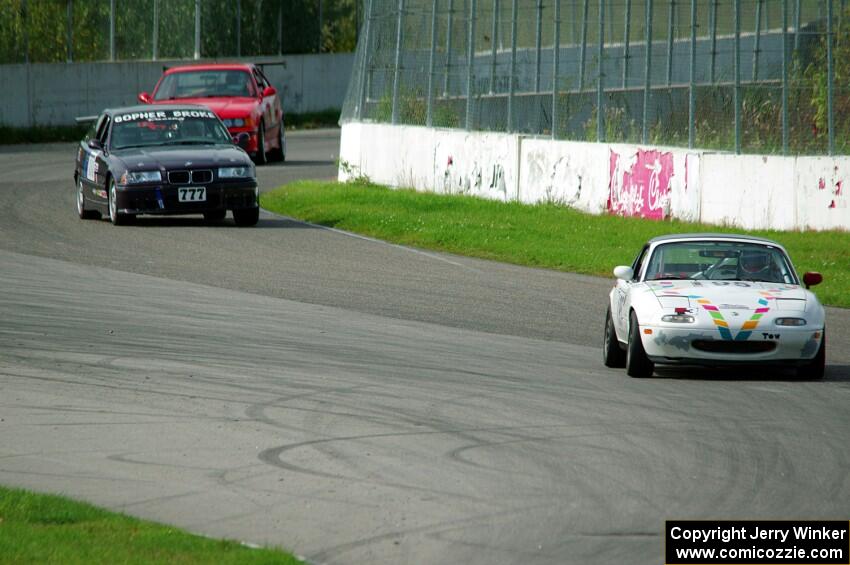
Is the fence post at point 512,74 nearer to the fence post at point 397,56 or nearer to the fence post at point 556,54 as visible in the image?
the fence post at point 556,54

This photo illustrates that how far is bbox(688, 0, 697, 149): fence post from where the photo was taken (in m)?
22.3

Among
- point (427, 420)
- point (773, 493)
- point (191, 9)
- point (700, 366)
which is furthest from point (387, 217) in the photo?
point (191, 9)

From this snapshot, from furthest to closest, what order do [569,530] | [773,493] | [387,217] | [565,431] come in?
[387,217] < [565,431] < [773,493] < [569,530]

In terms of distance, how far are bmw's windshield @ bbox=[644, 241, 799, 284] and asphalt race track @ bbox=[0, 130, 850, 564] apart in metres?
0.76

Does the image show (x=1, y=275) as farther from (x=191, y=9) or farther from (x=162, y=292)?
(x=191, y=9)

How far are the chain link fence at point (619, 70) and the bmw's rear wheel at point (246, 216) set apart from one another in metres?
5.76

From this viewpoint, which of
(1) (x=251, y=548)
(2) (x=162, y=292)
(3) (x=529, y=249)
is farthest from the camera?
(3) (x=529, y=249)

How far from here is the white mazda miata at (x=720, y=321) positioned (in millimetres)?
10867

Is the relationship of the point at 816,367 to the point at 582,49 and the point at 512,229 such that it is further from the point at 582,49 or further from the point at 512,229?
the point at 582,49

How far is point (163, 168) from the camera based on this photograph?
20.9 m

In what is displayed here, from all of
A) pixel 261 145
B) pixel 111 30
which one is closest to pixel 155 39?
pixel 111 30

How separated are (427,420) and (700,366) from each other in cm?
355

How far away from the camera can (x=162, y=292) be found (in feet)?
50.2

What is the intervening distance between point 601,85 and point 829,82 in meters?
4.74
